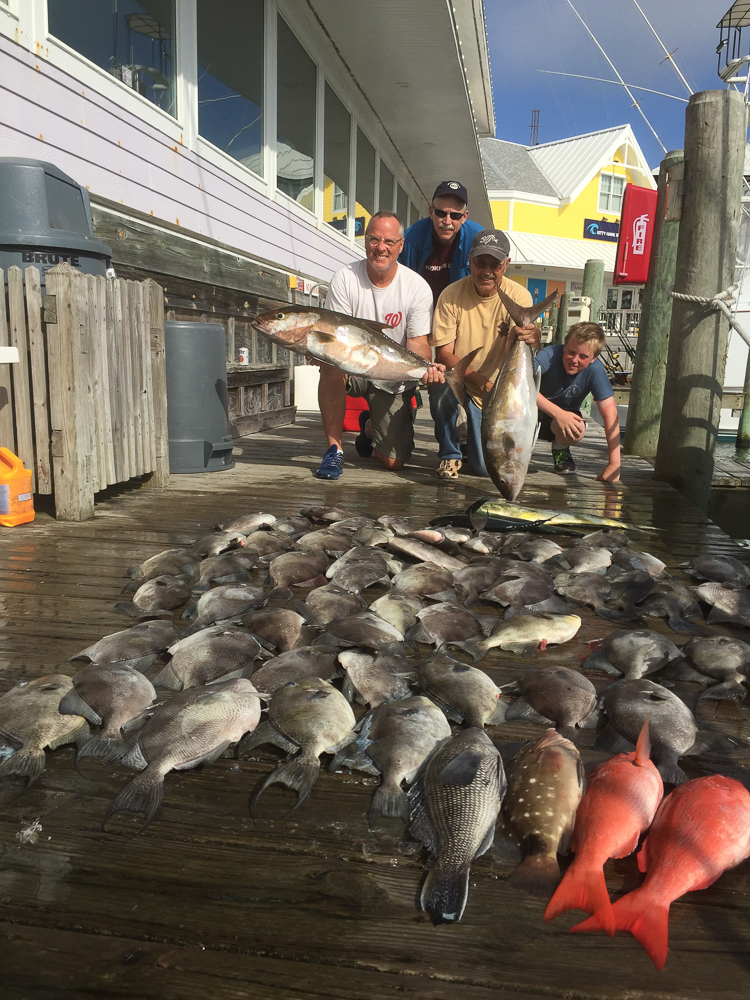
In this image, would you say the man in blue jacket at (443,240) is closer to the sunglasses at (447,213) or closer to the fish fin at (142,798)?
the sunglasses at (447,213)

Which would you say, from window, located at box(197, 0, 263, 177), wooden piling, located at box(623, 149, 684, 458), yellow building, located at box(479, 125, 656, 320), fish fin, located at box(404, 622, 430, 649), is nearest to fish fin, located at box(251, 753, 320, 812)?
fish fin, located at box(404, 622, 430, 649)

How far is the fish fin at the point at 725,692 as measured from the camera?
2.21m

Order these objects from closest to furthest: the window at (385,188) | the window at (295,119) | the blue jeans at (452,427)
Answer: the blue jeans at (452,427)
the window at (295,119)
the window at (385,188)

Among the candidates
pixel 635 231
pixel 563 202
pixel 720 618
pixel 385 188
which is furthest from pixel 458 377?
pixel 563 202

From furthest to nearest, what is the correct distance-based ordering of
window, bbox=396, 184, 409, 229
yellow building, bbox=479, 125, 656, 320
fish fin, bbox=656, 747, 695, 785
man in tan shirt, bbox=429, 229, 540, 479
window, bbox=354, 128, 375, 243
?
yellow building, bbox=479, 125, 656, 320 < window, bbox=396, 184, 409, 229 < window, bbox=354, 128, 375, 243 < man in tan shirt, bbox=429, 229, 540, 479 < fish fin, bbox=656, 747, 695, 785

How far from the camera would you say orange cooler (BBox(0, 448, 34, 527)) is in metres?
3.82

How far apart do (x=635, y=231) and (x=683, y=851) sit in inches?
472

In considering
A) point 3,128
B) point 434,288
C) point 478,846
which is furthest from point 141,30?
point 478,846

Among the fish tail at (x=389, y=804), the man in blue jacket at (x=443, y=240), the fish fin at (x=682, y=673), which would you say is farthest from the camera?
the man in blue jacket at (x=443, y=240)

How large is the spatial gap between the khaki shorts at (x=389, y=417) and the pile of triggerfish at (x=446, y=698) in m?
2.65

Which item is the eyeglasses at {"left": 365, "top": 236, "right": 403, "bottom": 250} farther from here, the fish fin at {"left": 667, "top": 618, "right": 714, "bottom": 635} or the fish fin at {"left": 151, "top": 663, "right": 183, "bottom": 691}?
the fish fin at {"left": 151, "top": 663, "right": 183, "bottom": 691}

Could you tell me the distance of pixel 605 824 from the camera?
1.49 metres

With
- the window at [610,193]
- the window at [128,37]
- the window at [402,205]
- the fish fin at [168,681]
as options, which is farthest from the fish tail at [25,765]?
the window at [610,193]

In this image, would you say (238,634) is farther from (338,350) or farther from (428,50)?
(428,50)
